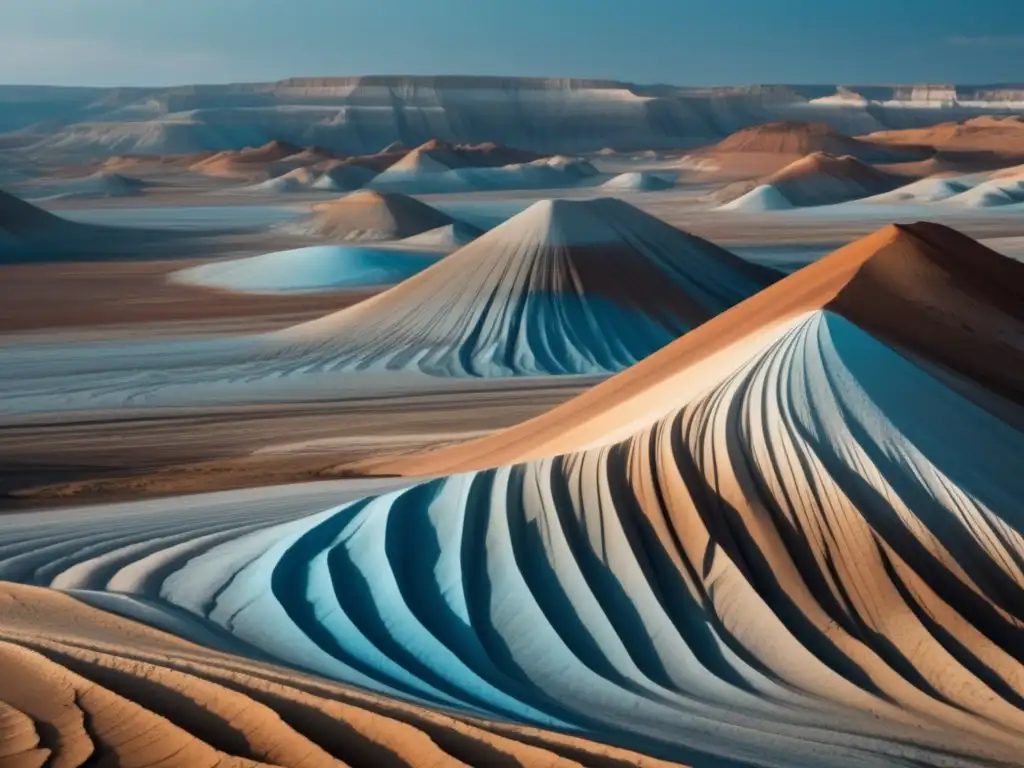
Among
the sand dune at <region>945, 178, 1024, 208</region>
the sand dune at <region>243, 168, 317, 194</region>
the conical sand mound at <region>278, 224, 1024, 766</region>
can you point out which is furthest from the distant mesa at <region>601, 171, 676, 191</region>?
the conical sand mound at <region>278, 224, 1024, 766</region>

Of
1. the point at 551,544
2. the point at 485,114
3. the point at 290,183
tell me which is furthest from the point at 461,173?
the point at 551,544

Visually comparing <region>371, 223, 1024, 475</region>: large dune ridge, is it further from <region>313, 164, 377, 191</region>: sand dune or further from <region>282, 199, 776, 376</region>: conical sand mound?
<region>313, 164, 377, 191</region>: sand dune

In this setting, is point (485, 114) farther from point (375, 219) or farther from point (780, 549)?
point (780, 549)

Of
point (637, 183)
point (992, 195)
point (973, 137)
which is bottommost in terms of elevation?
point (637, 183)

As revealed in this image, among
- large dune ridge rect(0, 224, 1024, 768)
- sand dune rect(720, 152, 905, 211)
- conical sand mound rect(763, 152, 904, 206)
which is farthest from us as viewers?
conical sand mound rect(763, 152, 904, 206)

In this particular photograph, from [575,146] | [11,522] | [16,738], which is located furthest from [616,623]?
[575,146]

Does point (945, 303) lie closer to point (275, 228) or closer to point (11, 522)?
point (11, 522)
